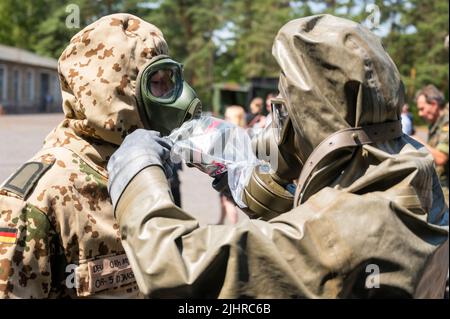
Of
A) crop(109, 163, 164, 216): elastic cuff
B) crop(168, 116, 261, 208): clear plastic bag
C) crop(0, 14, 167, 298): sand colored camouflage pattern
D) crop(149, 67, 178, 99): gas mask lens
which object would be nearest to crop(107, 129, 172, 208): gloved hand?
crop(109, 163, 164, 216): elastic cuff

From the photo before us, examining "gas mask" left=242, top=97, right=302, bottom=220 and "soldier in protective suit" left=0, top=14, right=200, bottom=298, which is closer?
"gas mask" left=242, top=97, right=302, bottom=220

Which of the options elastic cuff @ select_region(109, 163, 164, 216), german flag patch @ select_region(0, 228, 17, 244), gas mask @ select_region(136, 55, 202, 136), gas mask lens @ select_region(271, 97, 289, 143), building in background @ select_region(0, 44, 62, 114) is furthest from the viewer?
building in background @ select_region(0, 44, 62, 114)

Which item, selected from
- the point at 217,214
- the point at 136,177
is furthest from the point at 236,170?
the point at 217,214

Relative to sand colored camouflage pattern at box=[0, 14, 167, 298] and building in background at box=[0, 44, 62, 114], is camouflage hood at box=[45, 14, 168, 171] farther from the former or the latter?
building in background at box=[0, 44, 62, 114]

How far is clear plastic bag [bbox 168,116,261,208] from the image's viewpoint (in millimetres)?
1976

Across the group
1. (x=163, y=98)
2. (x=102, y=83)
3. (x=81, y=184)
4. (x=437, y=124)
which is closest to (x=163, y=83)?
(x=163, y=98)

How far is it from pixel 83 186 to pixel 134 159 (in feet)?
1.96

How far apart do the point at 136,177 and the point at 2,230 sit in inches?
26.4

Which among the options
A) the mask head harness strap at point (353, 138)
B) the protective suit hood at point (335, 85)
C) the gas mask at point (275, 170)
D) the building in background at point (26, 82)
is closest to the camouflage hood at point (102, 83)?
the gas mask at point (275, 170)

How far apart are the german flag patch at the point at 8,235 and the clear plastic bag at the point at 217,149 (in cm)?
60

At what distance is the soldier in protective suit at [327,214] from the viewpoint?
1403 millimetres

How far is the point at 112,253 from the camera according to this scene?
6.98ft
